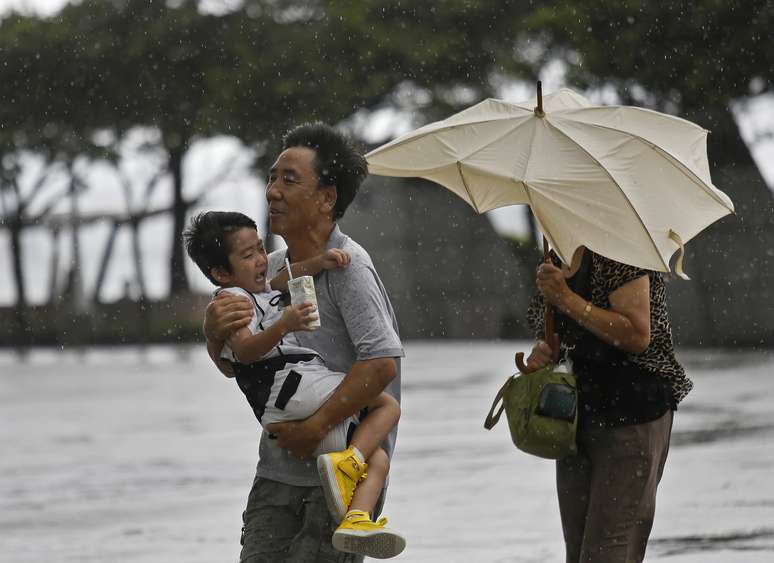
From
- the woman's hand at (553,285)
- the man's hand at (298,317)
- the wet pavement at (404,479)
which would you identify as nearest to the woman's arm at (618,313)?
the woman's hand at (553,285)

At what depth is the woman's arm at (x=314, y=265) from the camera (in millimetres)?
4207

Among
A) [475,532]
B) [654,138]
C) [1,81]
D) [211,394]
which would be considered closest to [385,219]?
[1,81]

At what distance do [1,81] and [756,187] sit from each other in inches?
741

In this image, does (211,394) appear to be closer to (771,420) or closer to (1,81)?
(771,420)

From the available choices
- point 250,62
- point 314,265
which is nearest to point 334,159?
point 314,265

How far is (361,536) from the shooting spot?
158 inches

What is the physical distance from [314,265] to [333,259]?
0.07m

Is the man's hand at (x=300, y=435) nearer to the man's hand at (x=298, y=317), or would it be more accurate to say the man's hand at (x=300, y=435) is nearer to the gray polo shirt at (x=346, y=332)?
the gray polo shirt at (x=346, y=332)

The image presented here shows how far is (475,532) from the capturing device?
26.8 feet

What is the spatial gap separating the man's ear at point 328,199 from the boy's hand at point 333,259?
7.3 inches

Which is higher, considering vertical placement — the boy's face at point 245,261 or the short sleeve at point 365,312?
the boy's face at point 245,261

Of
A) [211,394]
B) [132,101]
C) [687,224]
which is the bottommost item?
[211,394]

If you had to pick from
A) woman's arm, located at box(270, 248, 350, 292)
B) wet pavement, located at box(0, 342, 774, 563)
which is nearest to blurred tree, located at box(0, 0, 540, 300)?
wet pavement, located at box(0, 342, 774, 563)

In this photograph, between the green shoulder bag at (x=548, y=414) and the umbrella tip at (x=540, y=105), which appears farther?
the umbrella tip at (x=540, y=105)
